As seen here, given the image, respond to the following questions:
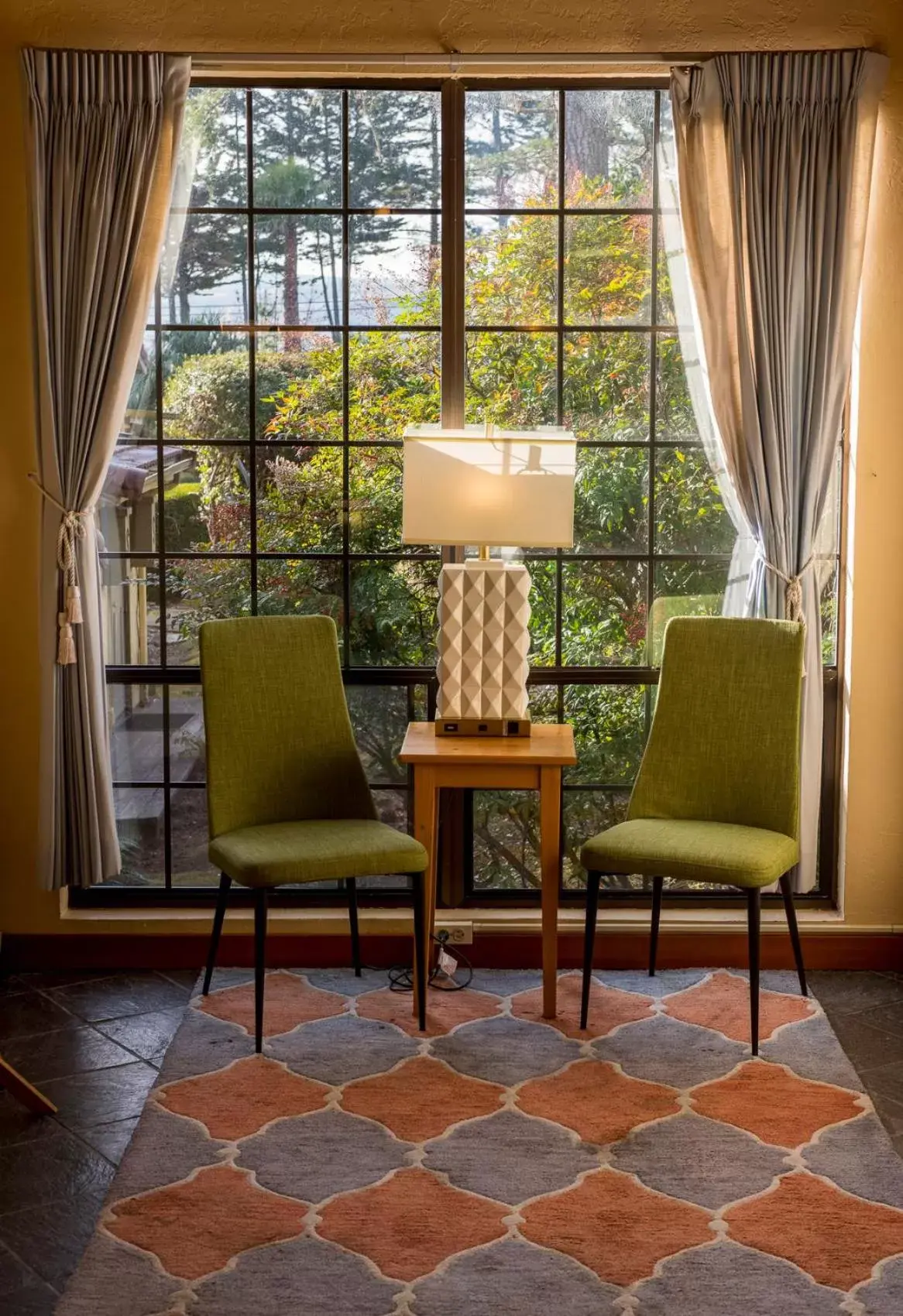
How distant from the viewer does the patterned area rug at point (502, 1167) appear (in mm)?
2877

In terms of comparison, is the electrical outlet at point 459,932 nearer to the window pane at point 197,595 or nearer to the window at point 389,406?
the window at point 389,406

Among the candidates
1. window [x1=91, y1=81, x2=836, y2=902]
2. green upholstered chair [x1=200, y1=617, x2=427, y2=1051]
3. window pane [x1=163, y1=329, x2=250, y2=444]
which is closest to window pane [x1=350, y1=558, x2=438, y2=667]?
window [x1=91, y1=81, x2=836, y2=902]

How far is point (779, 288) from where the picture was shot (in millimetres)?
4434

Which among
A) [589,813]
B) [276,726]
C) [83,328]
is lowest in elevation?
[589,813]

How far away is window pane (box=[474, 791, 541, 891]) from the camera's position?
15.7 feet

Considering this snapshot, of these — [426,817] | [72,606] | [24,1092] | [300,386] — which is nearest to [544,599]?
[426,817]

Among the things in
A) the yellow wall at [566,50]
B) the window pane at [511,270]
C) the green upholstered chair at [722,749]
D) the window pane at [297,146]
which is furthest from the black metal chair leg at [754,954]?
the window pane at [297,146]

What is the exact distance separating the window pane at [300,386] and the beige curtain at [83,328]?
404 millimetres

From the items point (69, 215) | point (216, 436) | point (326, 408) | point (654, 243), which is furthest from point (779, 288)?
point (69, 215)

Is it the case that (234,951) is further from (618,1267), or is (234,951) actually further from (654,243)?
(654,243)

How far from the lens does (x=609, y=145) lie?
455 cm

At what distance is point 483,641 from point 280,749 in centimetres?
68

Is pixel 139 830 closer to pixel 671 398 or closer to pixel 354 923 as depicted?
pixel 354 923

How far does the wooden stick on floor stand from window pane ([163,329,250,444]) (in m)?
2.02
